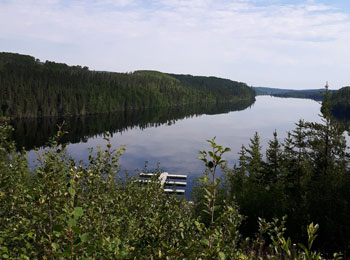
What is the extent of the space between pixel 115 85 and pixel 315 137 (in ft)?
533

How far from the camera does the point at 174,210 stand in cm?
643

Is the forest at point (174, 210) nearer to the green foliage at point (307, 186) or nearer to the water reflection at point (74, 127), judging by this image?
the green foliage at point (307, 186)

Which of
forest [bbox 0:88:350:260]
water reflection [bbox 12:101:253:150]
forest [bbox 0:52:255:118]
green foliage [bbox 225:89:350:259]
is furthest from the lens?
forest [bbox 0:52:255:118]

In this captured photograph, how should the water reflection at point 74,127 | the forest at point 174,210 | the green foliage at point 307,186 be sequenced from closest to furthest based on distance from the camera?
the forest at point 174,210
the green foliage at point 307,186
the water reflection at point 74,127

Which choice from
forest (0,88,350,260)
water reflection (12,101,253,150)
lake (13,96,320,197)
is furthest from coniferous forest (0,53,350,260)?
lake (13,96,320,197)

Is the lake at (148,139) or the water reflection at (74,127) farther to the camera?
the water reflection at (74,127)

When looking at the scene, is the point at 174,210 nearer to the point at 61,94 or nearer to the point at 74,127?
the point at 74,127

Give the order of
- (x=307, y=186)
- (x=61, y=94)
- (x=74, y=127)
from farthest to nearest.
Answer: (x=61, y=94)
(x=74, y=127)
(x=307, y=186)

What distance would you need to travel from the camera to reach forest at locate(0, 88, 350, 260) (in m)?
3.63

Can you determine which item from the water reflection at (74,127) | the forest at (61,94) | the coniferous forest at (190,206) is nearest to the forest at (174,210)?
the coniferous forest at (190,206)

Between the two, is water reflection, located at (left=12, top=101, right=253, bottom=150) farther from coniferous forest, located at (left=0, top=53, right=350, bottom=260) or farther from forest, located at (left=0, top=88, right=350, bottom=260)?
forest, located at (left=0, top=88, right=350, bottom=260)

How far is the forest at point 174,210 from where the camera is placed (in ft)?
11.9

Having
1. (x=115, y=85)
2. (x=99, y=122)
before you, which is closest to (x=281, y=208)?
(x=99, y=122)

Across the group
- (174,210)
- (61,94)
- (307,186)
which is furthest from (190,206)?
(61,94)
